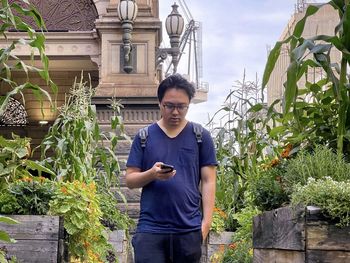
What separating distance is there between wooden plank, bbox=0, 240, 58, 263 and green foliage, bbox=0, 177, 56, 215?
10.9 inches

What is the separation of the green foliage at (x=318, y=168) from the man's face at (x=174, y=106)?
0.74m

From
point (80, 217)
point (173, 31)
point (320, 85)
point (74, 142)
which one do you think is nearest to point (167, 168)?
point (320, 85)

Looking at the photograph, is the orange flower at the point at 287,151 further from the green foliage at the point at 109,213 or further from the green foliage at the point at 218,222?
the green foliage at the point at 109,213

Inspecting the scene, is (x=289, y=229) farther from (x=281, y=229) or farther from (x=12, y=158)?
(x=12, y=158)

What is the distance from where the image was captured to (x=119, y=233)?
28.8ft

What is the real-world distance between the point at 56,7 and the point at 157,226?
509 inches

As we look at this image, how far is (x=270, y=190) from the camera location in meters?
4.94

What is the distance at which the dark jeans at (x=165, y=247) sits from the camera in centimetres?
399

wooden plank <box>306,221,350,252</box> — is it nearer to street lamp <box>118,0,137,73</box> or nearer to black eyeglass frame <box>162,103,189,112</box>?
black eyeglass frame <box>162,103,189,112</box>

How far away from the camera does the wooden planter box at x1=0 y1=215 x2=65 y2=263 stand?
555cm

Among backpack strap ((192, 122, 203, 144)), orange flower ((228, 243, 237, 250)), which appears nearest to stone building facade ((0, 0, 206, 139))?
orange flower ((228, 243, 237, 250))

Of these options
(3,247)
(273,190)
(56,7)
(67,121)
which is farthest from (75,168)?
(56,7)

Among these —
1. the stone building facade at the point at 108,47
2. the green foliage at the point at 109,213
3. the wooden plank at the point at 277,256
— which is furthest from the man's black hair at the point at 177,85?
the stone building facade at the point at 108,47

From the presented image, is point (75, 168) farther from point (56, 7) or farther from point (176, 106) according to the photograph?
point (56, 7)
